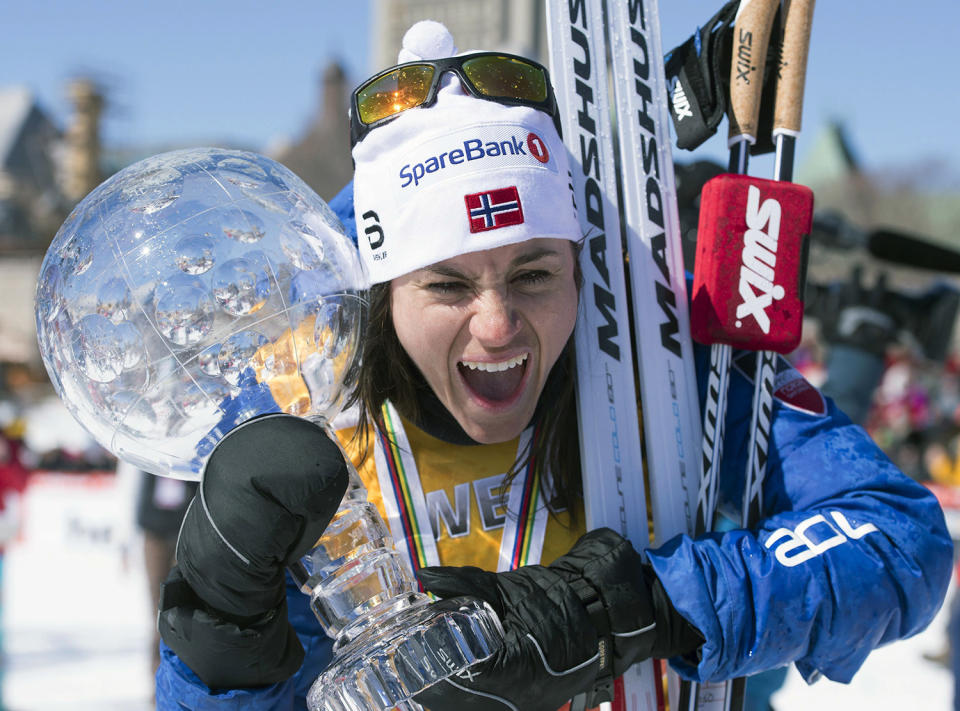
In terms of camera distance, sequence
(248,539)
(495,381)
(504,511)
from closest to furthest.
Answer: (248,539) → (495,381) → (504,511)

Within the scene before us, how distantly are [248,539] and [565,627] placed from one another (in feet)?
1.58

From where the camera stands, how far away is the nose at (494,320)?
138cm

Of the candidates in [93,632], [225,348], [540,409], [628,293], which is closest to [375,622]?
[225,348]

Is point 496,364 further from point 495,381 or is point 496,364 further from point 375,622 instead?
point 375,622

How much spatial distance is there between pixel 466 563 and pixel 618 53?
1.06 m

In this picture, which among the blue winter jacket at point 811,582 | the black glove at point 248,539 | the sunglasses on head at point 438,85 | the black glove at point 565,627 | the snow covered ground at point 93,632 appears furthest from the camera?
the snow covered ground at point 93,632

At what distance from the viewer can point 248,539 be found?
112cm

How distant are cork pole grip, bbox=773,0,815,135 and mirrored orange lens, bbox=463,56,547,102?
18.7 inches

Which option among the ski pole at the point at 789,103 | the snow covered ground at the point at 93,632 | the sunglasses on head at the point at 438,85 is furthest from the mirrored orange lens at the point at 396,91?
the snow covered ground at the point at 93,632

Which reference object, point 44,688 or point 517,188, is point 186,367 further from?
point 44,688

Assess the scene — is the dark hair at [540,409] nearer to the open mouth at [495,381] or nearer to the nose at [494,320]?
the open mouth at [495,381]

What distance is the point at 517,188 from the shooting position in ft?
4.65

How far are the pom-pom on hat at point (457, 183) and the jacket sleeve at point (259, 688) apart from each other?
0.60 m

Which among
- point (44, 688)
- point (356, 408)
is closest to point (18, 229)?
point (44, 688)
